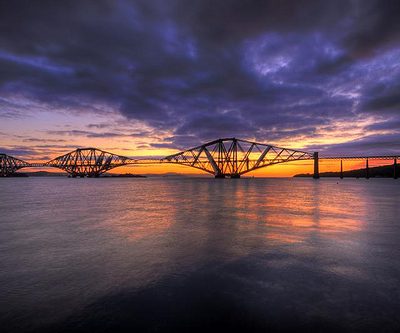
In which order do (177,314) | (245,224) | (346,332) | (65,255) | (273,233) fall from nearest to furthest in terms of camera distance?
1. (346,332)
2. (177,314)
3. (65,255)
4. (273,233)
5. (245,224)

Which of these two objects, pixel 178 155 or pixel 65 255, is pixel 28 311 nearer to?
pixel 65 255

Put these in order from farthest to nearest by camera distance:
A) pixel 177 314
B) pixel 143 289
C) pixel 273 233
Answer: pixel 273 233
pixel 143 289
pixel 177 314

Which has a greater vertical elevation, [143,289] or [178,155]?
[178,155]

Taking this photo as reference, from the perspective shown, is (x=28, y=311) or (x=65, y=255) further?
(x=65, y=255)

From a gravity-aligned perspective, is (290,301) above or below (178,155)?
below

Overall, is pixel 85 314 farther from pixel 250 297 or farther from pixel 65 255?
pixel 65 255

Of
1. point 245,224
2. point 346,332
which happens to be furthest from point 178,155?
point 346,332

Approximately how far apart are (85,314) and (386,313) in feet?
19.0

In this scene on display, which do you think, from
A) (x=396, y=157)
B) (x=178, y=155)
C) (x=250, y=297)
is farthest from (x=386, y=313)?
(x=396, y=157)

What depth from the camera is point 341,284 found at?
6.58 m

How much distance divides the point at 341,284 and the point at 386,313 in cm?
154

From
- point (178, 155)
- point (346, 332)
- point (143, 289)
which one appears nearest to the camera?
point (346, 332)

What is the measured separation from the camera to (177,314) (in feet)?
16.5

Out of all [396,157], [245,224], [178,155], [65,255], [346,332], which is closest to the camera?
[346,332]
